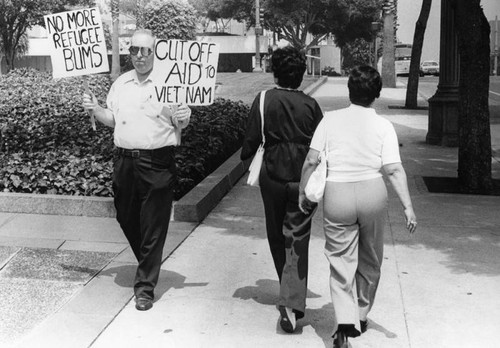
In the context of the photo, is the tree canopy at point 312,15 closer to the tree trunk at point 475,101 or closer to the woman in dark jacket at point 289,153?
the tree trunk at point 475,101

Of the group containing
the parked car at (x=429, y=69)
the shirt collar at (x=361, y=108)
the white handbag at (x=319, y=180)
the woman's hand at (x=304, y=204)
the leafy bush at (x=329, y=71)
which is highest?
the shirt collar at (x=361, y=108)

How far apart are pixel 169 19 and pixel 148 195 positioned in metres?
41.7

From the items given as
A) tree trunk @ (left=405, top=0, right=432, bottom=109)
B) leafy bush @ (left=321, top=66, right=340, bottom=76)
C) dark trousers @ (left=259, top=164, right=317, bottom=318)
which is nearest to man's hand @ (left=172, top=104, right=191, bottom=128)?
dark trousers @ (left=259, top=164, right=317, bottom=318)

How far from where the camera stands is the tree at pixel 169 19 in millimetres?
45312

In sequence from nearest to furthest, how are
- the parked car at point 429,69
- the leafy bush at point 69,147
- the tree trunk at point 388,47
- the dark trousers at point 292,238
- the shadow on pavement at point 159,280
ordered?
the dark trousers at point 292,238, the shadow on pavement at point 159,280, the leafy bush at point 69,147, the tree trunk at point 388,47, the parked car at point 429,69

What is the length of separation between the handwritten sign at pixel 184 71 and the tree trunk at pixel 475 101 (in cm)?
492

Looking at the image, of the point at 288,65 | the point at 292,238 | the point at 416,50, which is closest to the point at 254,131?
the point at 288,65

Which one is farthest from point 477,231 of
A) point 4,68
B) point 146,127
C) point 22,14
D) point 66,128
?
point 4,68

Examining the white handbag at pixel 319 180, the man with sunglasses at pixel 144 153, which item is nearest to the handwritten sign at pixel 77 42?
the man with sunglasses at pixel 144 153

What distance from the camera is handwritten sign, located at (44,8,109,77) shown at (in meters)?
6.16

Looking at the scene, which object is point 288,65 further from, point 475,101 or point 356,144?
point 475,101

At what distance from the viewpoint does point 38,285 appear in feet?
19.5

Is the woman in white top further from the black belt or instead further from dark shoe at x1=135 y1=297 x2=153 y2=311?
dark shoe at x1=135 y1=297 x2=153 y2=311

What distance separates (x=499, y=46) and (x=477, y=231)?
188 feet
